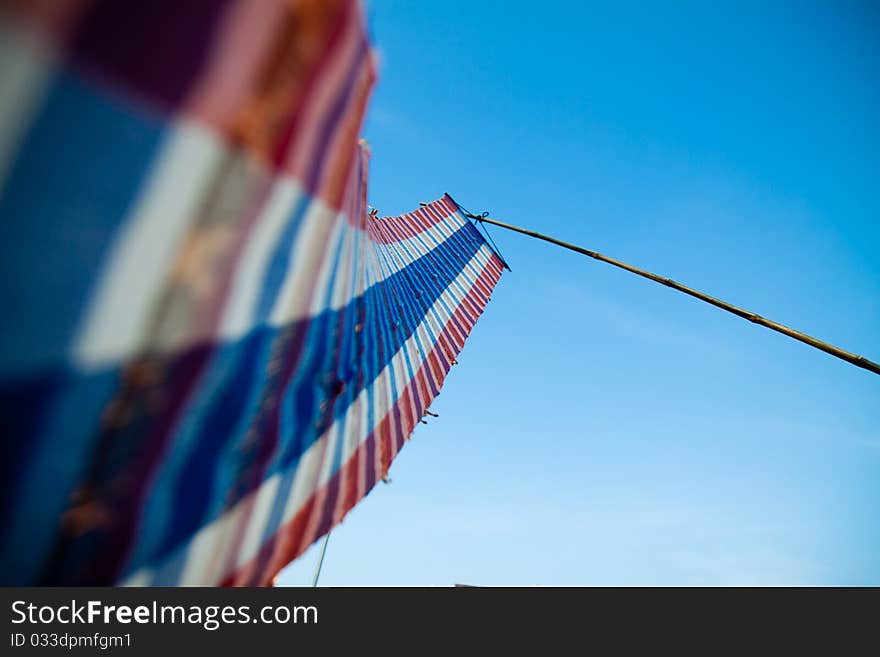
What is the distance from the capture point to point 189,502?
8.11ft

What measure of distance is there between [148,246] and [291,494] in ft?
6.84

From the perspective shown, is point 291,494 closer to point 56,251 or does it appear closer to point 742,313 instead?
point 56,251

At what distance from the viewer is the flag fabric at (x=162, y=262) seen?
5.00 feet

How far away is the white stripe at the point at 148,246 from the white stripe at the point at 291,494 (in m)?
1.33

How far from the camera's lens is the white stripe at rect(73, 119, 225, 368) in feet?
5.58

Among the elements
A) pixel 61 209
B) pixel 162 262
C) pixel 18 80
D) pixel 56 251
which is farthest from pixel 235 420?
pixel 18 80

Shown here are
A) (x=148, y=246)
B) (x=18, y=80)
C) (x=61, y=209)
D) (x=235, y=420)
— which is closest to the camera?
(x=18, y=80)

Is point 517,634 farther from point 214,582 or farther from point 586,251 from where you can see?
point 586,251

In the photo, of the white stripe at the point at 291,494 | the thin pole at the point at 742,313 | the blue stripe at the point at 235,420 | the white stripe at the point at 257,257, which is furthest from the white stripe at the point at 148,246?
the thin pole at the point at 742,313

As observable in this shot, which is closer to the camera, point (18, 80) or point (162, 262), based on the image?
point (18, 80)

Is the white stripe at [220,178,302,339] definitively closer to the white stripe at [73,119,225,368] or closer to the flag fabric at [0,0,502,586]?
the flag fabric at [0,0,502,586]

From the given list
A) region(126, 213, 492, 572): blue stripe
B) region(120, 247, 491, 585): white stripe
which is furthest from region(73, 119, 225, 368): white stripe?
region(120, 247, 491, 585): white stripe

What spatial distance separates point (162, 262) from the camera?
180 cm

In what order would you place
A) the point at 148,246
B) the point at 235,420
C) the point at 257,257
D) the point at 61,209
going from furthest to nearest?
the point at 235,420 < the point at 257,257 < the point at 148,246 < the point at 61,209
